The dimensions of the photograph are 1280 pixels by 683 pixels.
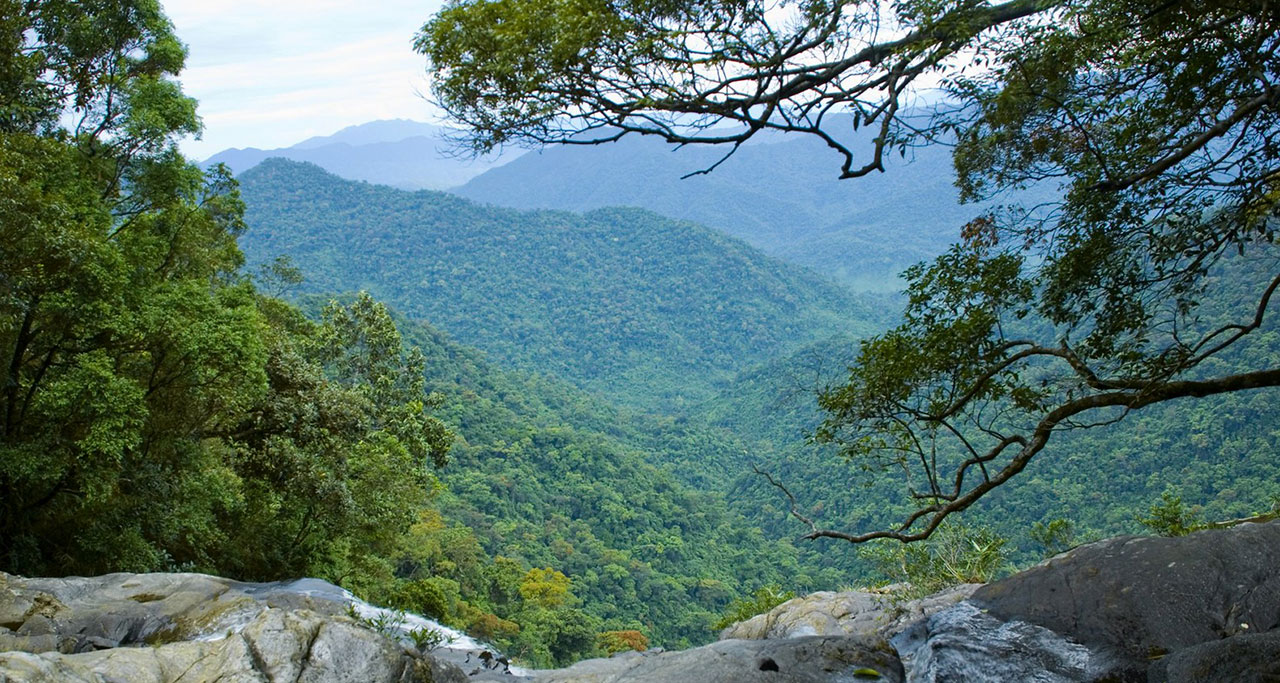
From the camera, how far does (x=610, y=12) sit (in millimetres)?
5605

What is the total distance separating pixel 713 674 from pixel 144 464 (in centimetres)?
771

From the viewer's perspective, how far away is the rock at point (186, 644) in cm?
496

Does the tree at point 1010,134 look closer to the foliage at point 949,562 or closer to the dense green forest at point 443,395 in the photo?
the dense green forest at point 443,395

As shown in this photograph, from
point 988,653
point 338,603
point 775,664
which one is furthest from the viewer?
point 338,603

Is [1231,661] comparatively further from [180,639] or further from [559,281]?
[559,281]

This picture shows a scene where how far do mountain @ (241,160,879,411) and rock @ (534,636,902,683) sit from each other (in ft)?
252

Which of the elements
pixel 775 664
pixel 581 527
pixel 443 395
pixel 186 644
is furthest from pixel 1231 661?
pixel 581 527

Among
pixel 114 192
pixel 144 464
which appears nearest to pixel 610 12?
pixel 144 464

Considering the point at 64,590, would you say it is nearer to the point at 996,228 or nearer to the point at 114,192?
the point at 114,192

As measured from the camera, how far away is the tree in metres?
4.83

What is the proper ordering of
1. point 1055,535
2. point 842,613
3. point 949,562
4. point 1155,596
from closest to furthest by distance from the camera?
1. point 1155,596
2. point 842,613
3. point 949,562
4. point 1055,535

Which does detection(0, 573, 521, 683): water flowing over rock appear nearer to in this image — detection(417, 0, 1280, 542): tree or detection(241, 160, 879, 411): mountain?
detection(417, 0, 1280, 542): tree

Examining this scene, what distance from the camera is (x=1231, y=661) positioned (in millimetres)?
4180

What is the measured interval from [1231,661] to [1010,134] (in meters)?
3.42
